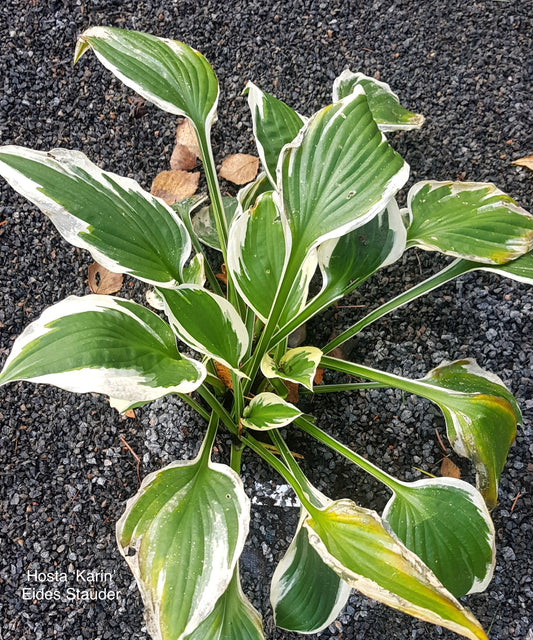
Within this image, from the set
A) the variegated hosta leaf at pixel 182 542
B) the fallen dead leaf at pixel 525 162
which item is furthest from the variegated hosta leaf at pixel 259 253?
the fallen dead leaf at pixel 525 162

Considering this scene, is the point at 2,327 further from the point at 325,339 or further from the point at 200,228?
the point at 325,339

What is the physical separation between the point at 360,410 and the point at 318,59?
2.86 ft

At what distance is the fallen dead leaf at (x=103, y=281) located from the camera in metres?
1.21

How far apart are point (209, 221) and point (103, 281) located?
10.8 inches

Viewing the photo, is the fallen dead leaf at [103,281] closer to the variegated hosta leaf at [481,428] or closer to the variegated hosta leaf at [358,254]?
the variegated hosta leaf at [358,254]

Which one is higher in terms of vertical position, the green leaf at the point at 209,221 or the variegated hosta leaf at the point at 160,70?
the variegated hosta leaf at the point at 160,70

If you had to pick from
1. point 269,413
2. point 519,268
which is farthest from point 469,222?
point 269,413

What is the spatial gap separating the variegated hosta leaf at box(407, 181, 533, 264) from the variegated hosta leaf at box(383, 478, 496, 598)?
37cm

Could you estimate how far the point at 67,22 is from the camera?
1392 millimetres


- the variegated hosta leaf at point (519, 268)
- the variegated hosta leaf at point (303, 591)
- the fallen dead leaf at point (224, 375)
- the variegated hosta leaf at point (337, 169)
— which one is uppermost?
the variegated hosta leaf at point (337, 169)

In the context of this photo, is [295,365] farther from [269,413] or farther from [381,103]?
[381,103]

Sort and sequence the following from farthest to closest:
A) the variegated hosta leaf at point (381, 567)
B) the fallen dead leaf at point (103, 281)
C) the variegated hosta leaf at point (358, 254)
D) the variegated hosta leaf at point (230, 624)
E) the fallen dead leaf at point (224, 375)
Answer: the fallen dead leaf at point (103, 281) → the fallen dead leaf at point (224, 375) → the variegated hosta leaf at point (358, 254) → the variegated hosta leaf at point (230, 624) → the variegated hosta leaf at point (381, 567)

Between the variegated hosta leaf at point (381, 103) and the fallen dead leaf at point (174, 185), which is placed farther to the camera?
the fallen dead leaf at point (174, 185)

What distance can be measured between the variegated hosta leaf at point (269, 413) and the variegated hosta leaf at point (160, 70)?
0.49 metres
